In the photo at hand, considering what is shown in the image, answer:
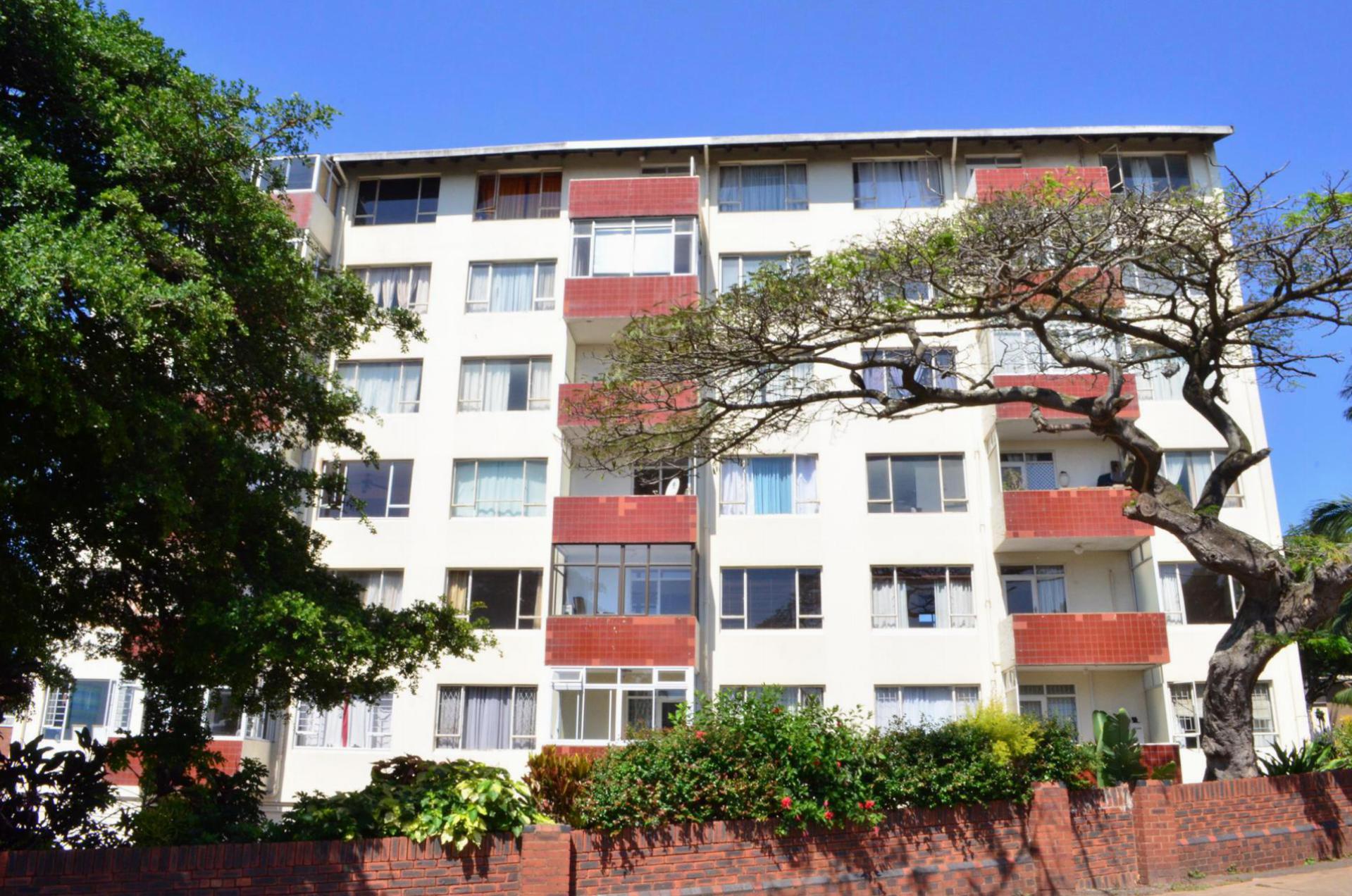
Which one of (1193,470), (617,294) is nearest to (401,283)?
(617,294)

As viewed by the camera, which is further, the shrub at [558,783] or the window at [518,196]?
the window at [518,196]

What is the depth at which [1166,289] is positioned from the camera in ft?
56.8

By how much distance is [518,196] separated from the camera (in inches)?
1114

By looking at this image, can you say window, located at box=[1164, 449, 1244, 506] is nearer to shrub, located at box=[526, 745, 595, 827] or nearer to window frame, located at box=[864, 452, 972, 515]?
window frame, located at box=[864, 452, 972, 515]

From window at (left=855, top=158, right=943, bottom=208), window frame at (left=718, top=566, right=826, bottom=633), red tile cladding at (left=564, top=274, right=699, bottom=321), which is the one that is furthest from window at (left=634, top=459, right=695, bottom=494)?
window at (left=855, top=158, right=943, bottom=208)

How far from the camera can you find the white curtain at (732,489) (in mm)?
25188

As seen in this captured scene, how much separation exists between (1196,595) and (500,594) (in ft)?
50.6

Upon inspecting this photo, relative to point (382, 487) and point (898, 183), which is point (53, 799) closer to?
point (382, 487)

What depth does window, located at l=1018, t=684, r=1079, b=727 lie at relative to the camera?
2372cm

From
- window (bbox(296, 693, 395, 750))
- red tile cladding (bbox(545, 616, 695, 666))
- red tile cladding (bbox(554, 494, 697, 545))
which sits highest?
red tile cladding (bbox(554, 494, 697, 545))

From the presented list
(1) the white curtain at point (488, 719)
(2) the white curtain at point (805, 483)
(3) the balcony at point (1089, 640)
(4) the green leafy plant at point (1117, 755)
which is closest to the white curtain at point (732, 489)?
(2) the white curtain at point (805, 483)

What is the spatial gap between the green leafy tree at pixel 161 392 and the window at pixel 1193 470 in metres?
17.9

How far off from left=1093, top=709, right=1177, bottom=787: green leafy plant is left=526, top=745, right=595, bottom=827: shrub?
6.93 meters

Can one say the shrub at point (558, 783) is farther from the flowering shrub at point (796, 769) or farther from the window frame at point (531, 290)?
the window frame at point (531, 290)
